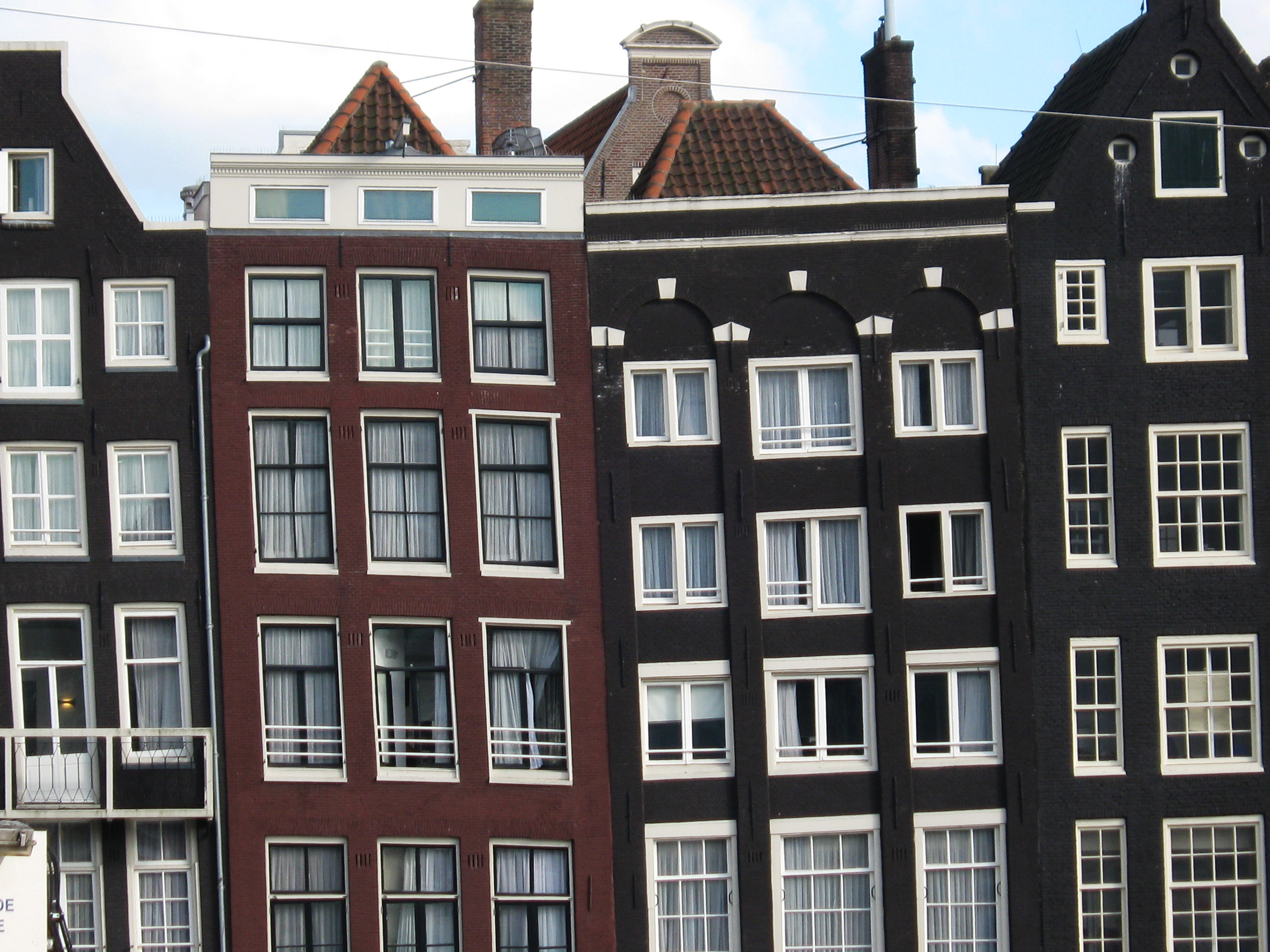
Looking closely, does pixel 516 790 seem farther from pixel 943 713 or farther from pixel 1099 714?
pixel 1099 714

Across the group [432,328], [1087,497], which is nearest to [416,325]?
[432,328]

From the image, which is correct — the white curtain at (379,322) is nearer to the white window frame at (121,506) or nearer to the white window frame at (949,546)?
the white window frame at (121,506)

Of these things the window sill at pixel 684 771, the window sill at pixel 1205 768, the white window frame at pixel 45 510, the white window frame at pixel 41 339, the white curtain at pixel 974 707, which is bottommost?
the window sill at pixel 1205 768

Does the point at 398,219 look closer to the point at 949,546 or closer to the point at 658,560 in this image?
the point at 658,560

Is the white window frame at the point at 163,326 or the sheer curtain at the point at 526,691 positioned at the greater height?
the white window frame at the point at 163,326

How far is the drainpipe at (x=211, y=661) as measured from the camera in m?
26.0

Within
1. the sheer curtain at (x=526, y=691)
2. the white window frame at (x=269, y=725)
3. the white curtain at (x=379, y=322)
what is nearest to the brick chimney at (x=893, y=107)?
the white curtain at (x=379, y=322)

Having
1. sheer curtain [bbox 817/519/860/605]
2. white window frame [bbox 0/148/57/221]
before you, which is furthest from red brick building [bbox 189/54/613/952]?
sheer curtain [bbox 817/519/860/605]

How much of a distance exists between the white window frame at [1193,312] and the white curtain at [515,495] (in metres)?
10.1

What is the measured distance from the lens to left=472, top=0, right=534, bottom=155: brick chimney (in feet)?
101

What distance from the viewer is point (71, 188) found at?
2642 centimetres

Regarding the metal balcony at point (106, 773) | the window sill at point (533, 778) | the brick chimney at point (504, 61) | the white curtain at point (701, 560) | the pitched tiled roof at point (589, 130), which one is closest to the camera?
the metal balcony at point (106, 773)

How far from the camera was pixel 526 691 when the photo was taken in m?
26.8

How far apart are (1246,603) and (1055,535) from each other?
10.9 ft
